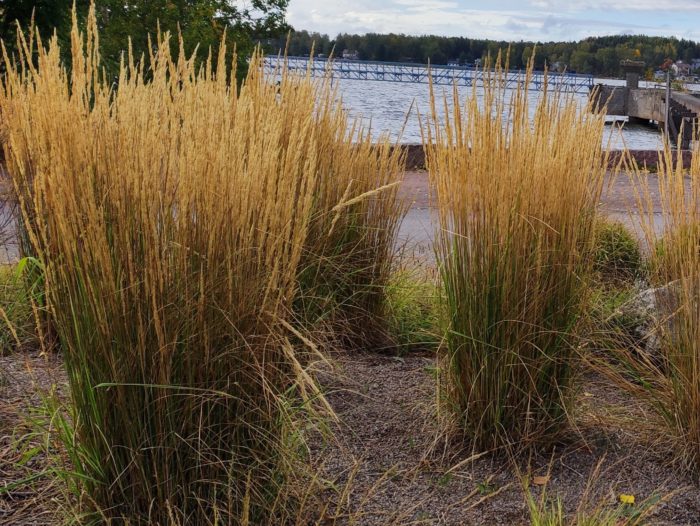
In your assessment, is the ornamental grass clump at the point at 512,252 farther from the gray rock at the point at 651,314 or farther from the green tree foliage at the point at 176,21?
the green tree foliage at the point at 176,21

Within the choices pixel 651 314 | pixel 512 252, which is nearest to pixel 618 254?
pixel 651 314

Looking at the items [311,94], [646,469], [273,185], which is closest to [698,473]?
[646,469]

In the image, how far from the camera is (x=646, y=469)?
3.10m

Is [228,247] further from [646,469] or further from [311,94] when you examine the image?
[311,94]

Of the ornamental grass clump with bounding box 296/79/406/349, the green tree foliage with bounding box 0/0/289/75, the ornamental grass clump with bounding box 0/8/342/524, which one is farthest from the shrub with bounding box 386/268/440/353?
the green tree foliage with bounding box 0/0/289/75

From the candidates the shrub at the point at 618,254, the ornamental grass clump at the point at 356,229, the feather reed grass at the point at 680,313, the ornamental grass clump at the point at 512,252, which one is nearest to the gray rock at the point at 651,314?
the feather reed grass at the point at 680,313

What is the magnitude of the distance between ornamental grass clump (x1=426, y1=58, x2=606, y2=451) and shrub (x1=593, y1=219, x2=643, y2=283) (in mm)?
2526

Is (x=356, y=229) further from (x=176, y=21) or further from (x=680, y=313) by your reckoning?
(x=176, y=21)

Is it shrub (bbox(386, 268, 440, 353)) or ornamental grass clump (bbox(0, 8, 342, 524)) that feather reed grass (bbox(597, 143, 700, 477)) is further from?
ornamental grass clump (bbox(0, 8, 342, 524))

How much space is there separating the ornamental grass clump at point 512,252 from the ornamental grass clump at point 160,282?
871 mm

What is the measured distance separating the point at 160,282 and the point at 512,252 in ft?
4.42

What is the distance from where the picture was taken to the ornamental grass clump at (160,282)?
217cm

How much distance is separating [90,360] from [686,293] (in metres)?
A: 2.01

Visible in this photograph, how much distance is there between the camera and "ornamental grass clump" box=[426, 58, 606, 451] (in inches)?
119
